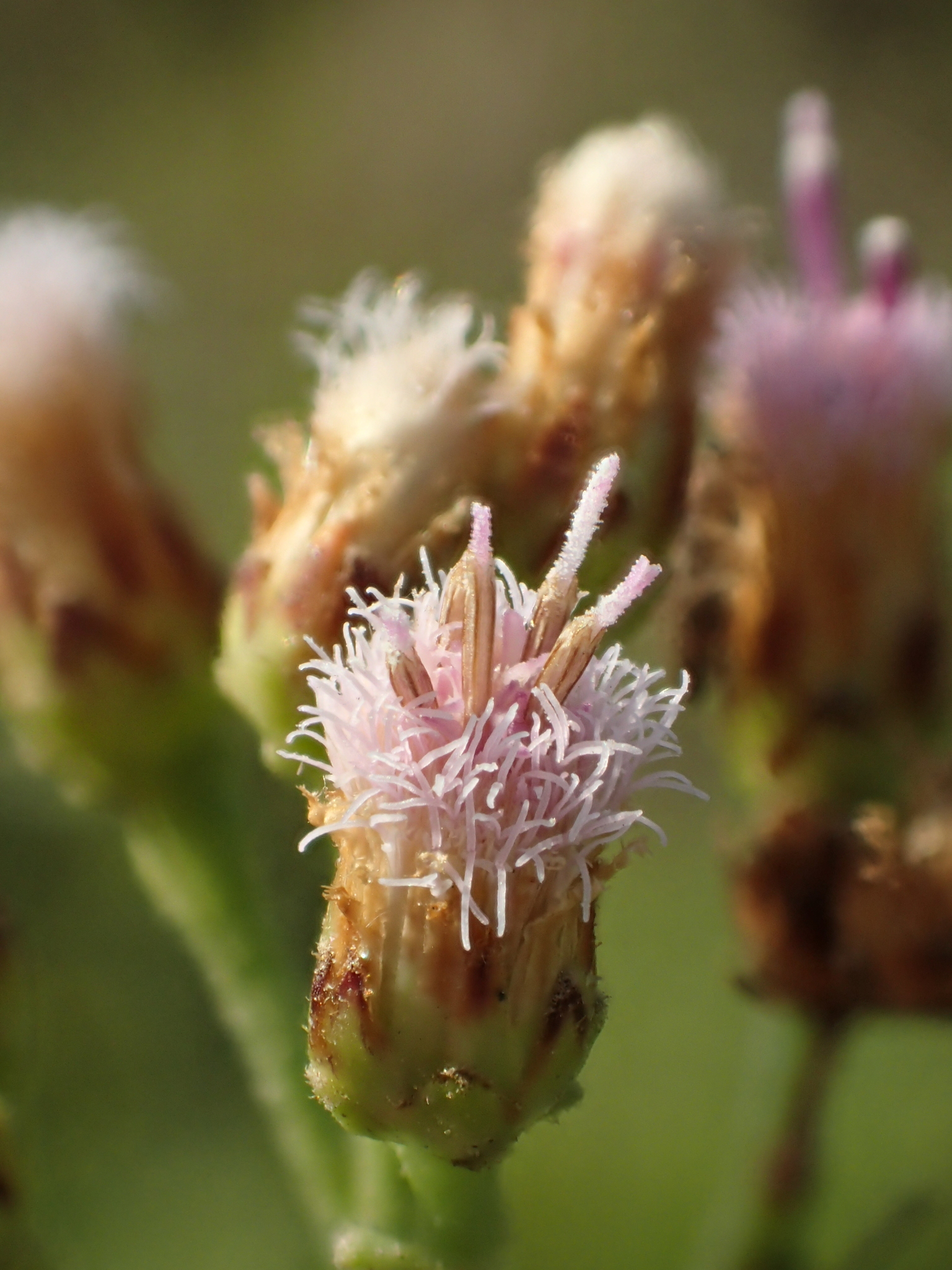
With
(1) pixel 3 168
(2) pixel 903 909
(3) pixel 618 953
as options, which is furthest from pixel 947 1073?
(1) pixel 3 168

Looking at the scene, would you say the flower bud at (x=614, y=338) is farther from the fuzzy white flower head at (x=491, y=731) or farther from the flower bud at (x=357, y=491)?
the fuzzy white flower head at (x=491, y=731)

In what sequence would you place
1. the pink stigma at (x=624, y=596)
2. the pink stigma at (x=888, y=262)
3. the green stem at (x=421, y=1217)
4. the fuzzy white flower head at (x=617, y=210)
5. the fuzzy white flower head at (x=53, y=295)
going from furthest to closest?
the pink stigma at (x=888, y=262) < the fuzzy white flower head at (x=53, y=295) < the fuzzy white flower head at (x=617, y=210) < the green stem at (x=421, y=1217) < the pink stigma at (x=624, y=596)

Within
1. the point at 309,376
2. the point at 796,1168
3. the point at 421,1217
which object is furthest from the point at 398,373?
the point at 309,376

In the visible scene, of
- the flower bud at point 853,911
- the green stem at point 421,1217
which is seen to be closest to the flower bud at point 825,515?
the flower bud at point 853,911

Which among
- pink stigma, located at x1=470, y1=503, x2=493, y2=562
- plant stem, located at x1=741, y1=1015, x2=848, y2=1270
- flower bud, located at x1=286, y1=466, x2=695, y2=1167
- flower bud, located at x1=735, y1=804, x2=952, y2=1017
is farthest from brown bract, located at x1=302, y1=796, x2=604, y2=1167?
plant stem, located at x1=741, y1=1015, x2=848, y2=1270

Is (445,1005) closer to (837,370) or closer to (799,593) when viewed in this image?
(799,593)

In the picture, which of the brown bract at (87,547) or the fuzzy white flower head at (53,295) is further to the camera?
the fuzzy white flower head at (53,295)
